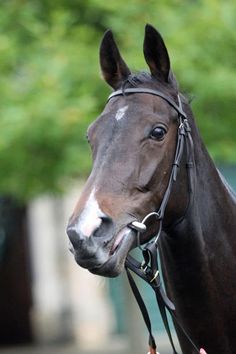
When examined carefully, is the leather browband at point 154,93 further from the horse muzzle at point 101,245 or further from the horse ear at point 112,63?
the horse muzzle at point 101,245

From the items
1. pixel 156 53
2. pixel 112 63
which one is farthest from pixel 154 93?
pixel 112 63

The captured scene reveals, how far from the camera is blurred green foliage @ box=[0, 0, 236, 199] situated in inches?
336

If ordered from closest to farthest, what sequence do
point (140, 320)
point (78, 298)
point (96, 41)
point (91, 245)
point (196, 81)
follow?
1. point (91, 245)
2. point (196, 81)
3. point (96, 41)
4. point (140, 320)
5. point (78, 298)

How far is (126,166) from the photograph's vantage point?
3.91 metres

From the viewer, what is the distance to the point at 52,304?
16.5 meters

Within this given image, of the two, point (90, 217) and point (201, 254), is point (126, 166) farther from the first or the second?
point (201, 254)

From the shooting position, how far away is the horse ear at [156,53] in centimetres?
412

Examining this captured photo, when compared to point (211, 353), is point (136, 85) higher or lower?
higher

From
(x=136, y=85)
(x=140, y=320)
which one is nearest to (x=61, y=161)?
(x=140, y=320)

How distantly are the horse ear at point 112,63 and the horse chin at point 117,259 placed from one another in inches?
29.0

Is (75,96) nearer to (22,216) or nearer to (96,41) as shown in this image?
(96,41)

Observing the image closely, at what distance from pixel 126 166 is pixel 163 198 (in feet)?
0.71

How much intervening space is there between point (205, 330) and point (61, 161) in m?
4.90

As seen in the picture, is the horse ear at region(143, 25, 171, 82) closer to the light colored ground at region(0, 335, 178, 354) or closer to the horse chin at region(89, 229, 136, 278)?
the horse chin at region(89, 229, 136, 278)
